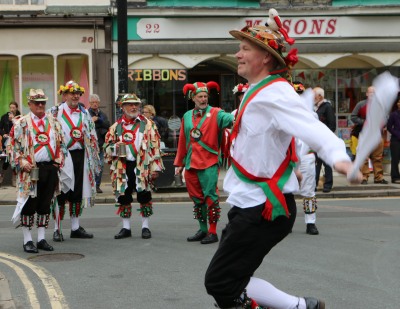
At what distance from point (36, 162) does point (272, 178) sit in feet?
16.3

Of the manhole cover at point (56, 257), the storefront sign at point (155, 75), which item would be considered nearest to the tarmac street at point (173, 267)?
the manhole cover at point (56, 257)

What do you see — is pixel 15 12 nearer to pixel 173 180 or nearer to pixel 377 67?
pixel 173 180

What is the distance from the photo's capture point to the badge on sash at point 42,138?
830cm

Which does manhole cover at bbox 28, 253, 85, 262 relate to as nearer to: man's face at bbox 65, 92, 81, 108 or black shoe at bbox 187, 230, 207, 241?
black shoe at bbox 187, 230, 207, 241

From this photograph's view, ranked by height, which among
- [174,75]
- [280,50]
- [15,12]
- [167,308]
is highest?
[15,12]

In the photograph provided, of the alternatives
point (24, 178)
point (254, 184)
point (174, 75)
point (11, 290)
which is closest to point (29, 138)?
point (24, 178)

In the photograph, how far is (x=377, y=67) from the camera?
19453 millimetres

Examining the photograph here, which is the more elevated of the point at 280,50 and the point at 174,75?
the point at 174,75

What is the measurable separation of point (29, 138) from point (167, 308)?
11.6 feet

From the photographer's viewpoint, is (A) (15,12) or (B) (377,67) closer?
(A) (15,12)

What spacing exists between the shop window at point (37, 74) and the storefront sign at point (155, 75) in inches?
88.9

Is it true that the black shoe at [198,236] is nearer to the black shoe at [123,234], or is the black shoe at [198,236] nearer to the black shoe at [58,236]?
the black shoe at [123,234]

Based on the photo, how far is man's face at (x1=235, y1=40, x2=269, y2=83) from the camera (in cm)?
413

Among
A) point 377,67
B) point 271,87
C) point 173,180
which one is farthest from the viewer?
point 377,67
